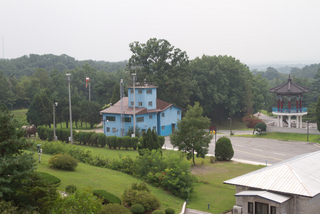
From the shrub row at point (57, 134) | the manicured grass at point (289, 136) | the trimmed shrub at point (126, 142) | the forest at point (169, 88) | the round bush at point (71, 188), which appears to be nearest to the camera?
the round bush at point (71, 188)

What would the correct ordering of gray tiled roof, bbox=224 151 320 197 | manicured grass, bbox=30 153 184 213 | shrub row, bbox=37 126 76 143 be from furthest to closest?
shrub row, bbox=37 126 76 143 → manicured grass, bbox=30 153 184 213 → gray tiled roof, bbox=224 151 320 197

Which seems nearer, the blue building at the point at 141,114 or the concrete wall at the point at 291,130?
the concrete wall at the point at 291,130

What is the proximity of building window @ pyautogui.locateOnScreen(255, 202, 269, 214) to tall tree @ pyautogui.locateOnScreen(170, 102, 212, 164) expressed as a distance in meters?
14.3

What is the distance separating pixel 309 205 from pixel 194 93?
54.8m

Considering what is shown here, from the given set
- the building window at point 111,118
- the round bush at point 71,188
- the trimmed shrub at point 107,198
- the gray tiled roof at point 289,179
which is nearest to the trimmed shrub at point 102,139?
the building window at point 111,118

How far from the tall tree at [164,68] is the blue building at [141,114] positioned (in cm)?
770

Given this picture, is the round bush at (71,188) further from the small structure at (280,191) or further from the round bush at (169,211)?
the small structure at (280,191)

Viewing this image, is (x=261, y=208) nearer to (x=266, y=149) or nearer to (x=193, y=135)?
(x=193, y=135)

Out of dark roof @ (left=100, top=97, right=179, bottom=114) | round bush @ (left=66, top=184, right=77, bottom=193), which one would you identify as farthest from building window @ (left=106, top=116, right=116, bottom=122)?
round bush @ (left=66, top=184, right=77, bottom=193)

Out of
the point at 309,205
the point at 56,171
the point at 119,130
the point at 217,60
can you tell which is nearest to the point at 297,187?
the point at 309,205

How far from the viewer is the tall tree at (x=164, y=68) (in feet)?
219

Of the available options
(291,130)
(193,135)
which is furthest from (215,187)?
(291,130)

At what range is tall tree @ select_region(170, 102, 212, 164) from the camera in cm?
3447

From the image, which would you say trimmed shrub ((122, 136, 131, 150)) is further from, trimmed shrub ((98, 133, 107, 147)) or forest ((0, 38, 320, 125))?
forest ((0, 38, 320, 125))
